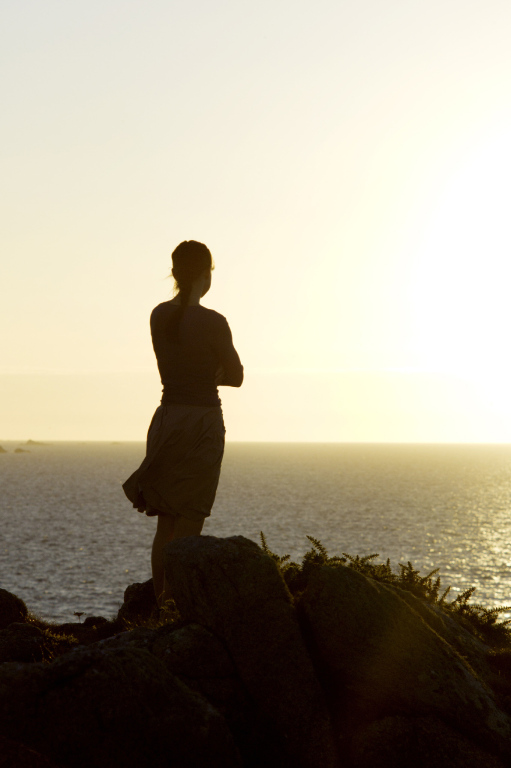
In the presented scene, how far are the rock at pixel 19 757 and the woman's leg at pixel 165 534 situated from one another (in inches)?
97.6

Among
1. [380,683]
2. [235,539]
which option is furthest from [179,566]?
[380,683]

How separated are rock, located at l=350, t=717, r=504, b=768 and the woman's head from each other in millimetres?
3667

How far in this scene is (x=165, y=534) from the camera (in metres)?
6.49

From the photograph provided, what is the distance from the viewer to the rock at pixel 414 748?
4.74 metres

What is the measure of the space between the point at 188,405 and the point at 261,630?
6.61ft

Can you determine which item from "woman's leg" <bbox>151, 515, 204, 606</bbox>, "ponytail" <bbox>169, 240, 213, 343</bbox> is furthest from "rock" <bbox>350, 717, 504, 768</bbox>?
"ponytail" <bbox>169, 240, 213, 343</bbox>

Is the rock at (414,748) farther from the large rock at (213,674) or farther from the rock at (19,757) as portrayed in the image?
the rock at (19,757)

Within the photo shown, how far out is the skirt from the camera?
20.6ft

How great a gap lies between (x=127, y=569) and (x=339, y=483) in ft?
313

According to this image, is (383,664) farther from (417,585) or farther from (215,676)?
(417,585)

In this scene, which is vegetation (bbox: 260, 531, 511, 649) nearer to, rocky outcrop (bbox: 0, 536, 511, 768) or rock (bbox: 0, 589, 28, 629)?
rocky outcrop (bbox: 0, 536, 511, 768)

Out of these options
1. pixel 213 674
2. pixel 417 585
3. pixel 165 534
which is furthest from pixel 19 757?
pixel 417 585

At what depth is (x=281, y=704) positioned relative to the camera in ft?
16.2

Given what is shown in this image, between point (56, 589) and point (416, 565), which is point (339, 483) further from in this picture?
point (56, 589)
